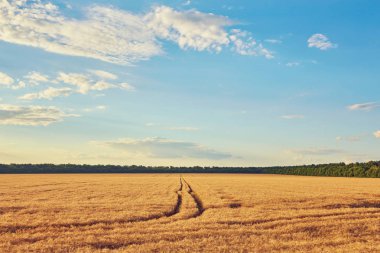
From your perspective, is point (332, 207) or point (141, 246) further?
point (332, 207)

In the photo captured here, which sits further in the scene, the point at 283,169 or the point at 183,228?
the point at 283,169

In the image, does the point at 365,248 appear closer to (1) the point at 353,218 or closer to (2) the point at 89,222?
(1) the point at 353,218

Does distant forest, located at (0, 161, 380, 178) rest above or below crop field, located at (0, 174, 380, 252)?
above

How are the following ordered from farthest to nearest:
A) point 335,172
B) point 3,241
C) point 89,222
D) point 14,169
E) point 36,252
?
point 14,169, point 335,172, point 89,222, point 3,241, point 36,252

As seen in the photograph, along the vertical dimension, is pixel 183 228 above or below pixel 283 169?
below

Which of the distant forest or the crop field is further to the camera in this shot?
the distant forest

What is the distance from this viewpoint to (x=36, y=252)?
52.0 ft

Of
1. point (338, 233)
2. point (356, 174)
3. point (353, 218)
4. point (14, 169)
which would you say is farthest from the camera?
point (14, 169)

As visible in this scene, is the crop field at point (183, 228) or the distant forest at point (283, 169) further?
the distant forest at point (283, 169)

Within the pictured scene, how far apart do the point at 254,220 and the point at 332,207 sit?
10.7 meters

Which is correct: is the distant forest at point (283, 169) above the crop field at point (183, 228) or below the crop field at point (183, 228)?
above

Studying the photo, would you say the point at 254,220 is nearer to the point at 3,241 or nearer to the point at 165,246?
the point at 165,246

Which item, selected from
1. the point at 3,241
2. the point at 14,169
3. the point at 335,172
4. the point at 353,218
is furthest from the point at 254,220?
the point at 14,169

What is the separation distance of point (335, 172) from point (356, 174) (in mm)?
10571
